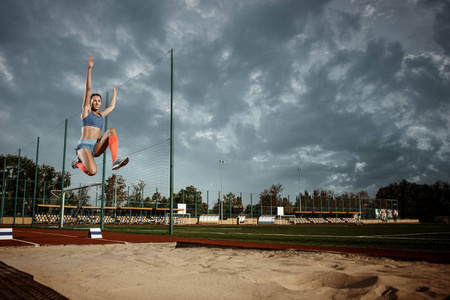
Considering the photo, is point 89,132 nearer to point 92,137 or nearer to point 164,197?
point 92,137

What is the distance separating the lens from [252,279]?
157 inches

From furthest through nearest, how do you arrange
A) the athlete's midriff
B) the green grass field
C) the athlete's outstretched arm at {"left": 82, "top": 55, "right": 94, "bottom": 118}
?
the athlete's midriff → the athlete's outstretched arm at {"left": 82, "top": 55, "right": 94, "bottom": 118} → the green grass field

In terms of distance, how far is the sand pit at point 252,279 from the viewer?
322 centimetres

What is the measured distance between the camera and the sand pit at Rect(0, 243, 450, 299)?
3.22 metres

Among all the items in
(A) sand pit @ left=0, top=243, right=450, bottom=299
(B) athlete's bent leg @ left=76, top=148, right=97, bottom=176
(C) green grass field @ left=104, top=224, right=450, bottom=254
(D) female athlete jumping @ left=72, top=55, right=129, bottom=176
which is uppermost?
(D) female athlete jumping @ left=72, top=55, right=129, bottom=176

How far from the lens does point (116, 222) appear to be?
37750 mm

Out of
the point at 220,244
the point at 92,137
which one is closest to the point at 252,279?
the point at 220,244

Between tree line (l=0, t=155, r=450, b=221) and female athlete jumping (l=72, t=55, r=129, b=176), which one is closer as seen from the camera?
female athlete jumping (l=72, t=55, r=129, b=176)

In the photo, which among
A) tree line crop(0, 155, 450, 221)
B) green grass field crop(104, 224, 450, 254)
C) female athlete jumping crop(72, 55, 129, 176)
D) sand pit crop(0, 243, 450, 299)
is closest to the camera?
sand pit crop(0, 243, 450, 299)

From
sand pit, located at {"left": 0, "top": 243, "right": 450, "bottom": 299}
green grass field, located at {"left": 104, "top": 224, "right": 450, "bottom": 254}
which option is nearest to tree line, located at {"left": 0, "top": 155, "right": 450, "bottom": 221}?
green grass field, located at {"left": 104, "top": 224, "right": 450, "bottom": 254}

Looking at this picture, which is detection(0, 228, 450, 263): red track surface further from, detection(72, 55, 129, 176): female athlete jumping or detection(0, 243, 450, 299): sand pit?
detection(72, 55, 129, 176): female athlete jumping

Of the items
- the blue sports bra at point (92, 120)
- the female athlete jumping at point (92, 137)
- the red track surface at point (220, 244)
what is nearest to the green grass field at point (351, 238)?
the red track surface at point (220, 244)

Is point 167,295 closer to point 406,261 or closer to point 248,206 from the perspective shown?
point 406,261

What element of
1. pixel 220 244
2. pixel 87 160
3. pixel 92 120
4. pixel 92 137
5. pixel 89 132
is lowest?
pixel 220 244
